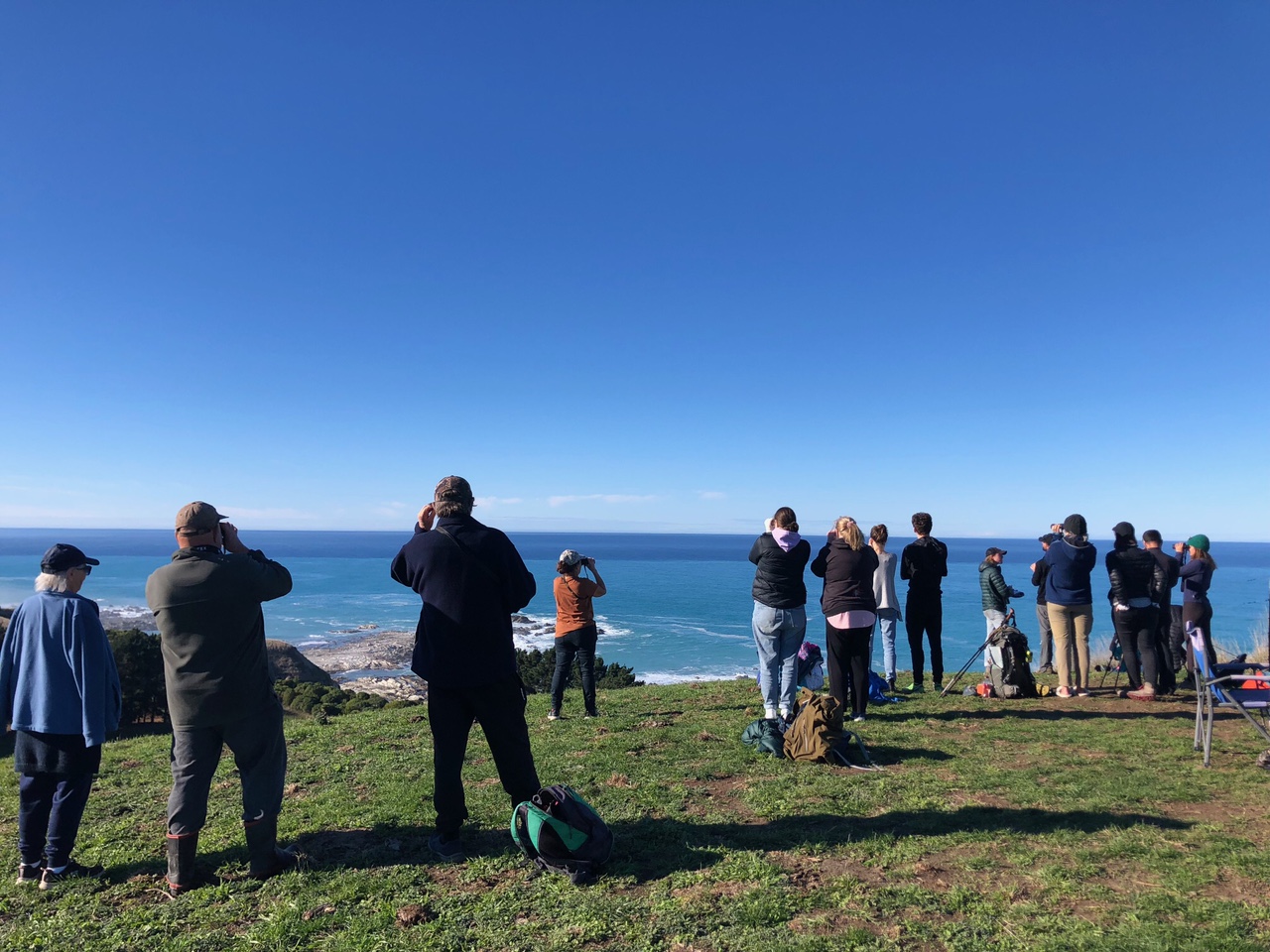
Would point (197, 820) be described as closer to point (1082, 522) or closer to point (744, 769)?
point (744, 769)

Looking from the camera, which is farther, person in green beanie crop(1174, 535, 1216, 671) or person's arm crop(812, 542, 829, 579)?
person in green beanie crop(1174, 535, 1216, 671)

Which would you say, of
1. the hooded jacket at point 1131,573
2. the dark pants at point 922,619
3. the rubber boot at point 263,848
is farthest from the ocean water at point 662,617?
the rubber boot at point 263,848

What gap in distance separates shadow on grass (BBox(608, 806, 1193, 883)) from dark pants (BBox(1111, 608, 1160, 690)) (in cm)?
497

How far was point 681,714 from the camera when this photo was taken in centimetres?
905

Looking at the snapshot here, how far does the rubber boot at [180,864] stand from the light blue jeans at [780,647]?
5112mm

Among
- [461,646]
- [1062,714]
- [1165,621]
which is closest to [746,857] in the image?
[461,646]

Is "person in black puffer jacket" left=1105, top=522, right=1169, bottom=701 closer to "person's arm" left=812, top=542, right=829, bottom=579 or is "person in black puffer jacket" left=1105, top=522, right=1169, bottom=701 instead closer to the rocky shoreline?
"person's arm" left=812, top=542, right=829, bottom=579

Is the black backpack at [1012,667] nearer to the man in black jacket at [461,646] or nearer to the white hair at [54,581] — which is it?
the man in black jacket at [461,646]

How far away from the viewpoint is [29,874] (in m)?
4.34

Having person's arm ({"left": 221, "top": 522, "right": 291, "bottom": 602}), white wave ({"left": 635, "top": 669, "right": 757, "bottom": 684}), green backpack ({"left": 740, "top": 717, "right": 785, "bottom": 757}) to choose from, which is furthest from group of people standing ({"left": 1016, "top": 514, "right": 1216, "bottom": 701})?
white wave ({"left": 635, "top": 669, "right": 757, "bottom": 684})

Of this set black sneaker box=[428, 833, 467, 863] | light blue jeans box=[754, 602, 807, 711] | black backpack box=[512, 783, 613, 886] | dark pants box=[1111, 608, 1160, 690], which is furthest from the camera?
dark pants box=[1111, 608, 1160, 690]

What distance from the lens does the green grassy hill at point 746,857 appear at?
360cm

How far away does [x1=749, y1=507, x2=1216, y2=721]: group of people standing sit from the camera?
7.40 m

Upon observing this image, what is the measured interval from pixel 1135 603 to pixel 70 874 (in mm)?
11190
